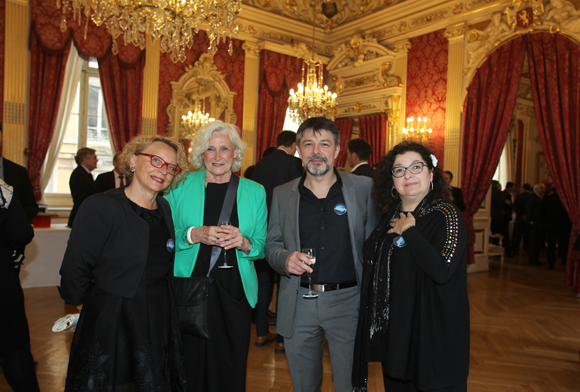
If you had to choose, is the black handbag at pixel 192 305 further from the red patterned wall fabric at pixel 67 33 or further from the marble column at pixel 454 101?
the marble column at pixel 454 101

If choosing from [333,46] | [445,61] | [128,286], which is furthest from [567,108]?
[128,286]

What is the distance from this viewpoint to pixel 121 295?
1.79 metres

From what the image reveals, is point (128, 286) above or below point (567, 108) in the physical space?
below

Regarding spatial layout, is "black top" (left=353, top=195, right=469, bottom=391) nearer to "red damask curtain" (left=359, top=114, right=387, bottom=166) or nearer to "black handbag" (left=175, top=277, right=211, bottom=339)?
"black handbag" (left=175, top=277, right=211, bottom=339)

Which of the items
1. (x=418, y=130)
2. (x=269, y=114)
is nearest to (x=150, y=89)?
(x=269, y=114)

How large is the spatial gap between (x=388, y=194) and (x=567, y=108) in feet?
18.3

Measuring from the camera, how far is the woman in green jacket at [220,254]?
85.2 inches

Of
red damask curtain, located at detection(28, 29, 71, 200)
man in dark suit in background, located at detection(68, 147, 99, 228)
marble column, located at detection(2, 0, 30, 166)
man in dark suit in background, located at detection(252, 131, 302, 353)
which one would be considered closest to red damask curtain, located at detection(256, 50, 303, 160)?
red damask curtain, located at detection(28, 29, 71, 200)

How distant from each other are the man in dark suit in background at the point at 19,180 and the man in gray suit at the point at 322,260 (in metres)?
2.09

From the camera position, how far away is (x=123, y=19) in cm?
504

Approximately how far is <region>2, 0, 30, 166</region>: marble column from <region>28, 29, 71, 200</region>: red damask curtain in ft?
0.33

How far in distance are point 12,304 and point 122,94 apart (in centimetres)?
621

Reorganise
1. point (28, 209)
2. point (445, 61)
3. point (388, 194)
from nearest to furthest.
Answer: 1. point (388, 194)
2. point (28, 209)
3. point (445, 61)

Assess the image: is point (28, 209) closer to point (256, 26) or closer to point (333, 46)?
point (256, 26)
